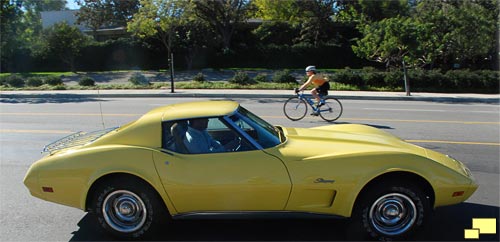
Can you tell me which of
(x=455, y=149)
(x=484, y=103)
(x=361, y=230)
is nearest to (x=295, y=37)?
(x=484, y=103)

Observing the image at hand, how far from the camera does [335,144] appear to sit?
12.8ft

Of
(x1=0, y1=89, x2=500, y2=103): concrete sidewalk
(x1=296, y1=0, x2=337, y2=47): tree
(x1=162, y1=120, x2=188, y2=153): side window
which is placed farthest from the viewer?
(x1=296, y1=0, x2=337, y2=47): tree

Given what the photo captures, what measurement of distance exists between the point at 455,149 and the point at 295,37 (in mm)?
33530

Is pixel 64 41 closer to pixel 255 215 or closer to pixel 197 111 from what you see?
pixel 197 111

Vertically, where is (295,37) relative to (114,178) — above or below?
above

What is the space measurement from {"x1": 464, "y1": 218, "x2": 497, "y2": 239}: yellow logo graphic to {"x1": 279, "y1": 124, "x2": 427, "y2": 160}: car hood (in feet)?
2.91

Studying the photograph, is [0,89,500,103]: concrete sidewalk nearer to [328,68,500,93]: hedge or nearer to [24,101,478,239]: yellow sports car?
[328,68,500,93]: hedge

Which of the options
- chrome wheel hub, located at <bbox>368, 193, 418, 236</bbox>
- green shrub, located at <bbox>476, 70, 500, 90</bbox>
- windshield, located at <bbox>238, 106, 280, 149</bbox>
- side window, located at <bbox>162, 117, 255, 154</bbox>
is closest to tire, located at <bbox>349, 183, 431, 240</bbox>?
chrome wheel hub, located at <bbox>368, 193, 418, 236</bbox>

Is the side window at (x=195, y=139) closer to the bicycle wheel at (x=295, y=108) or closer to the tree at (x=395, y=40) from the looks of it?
the bicycle wheel at (x=295, y=108)

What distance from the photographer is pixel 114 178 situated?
3.69m

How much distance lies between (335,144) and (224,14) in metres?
32.6

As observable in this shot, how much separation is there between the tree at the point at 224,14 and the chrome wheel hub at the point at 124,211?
30852mm

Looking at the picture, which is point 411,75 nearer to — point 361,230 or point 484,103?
point 484,103

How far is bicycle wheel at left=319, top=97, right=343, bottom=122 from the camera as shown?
11.0m
